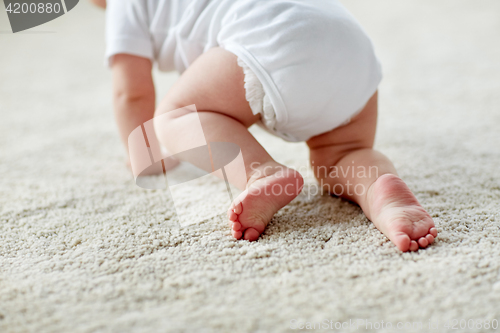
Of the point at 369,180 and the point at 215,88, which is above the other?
the point at 215,88

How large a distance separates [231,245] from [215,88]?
10.2 inches

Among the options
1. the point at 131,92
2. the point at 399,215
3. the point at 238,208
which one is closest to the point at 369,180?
the point at 399,215

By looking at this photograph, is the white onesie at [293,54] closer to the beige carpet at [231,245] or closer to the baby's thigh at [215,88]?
the baby's thigh at [215,88]

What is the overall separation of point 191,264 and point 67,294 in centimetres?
15

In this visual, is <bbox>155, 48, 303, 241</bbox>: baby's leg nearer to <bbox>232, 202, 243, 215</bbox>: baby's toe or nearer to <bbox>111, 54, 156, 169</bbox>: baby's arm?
<bbox>232, 202, 243, 215</bbox>: baby's toe

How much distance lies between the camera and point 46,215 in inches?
28.5

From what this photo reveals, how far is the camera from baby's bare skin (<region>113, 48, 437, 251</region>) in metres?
0.59

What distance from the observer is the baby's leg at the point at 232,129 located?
24.3 inches

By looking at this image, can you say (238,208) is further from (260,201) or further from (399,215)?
A: (399,215)

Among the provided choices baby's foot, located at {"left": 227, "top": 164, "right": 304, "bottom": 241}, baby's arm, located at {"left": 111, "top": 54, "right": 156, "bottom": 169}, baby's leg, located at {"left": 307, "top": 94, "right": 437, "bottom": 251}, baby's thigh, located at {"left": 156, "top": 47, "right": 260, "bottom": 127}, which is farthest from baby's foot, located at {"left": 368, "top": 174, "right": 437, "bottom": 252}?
baby's arm, located at {"left": 111, "top": 54, "right": 156, "bottom": 169}

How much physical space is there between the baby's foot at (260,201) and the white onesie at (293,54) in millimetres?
115

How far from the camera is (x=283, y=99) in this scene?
66 cm

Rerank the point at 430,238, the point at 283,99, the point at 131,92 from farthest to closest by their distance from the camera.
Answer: the point at 131,92 → the point at 283,99 → the point at 430,238

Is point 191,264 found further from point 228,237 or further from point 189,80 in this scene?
point 189,80
